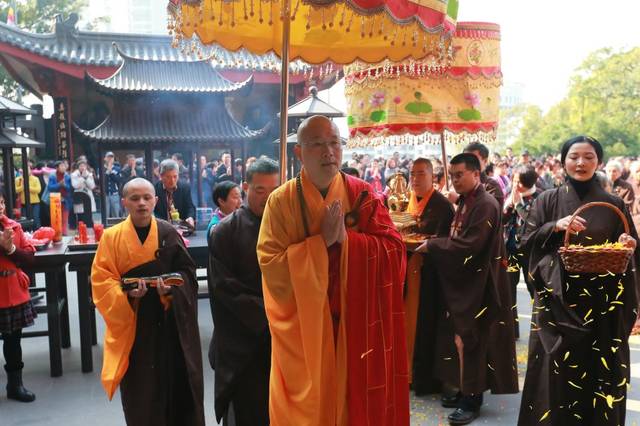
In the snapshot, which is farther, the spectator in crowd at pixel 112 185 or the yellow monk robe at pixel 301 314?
the spectator in crowd at pixel 112 185

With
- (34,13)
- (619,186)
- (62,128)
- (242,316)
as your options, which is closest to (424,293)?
(242,316)

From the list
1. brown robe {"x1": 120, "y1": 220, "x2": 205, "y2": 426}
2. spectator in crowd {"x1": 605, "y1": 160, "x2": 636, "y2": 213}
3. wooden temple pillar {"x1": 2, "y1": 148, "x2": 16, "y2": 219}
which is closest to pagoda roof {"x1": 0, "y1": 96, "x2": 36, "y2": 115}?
wooden temple pillar {"x1": 2, "y1": 148, "x2": 16, "y2": 219}

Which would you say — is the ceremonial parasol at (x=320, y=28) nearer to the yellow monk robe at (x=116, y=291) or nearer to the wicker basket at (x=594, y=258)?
the yellow monk robe at (x=116, y=291)

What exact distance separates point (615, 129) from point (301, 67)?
798 inches

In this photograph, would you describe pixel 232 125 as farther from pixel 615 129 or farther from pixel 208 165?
pixel 615 129

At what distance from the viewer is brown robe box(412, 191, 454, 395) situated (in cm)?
450

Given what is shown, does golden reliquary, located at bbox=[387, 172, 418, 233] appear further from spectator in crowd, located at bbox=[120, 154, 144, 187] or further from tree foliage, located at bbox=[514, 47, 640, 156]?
tree foliage, located at bbox=[514, 47, 640, 156]

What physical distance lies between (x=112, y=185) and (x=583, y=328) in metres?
12.3

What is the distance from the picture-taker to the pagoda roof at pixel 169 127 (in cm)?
1101

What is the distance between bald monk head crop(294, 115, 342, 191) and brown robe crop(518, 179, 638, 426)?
1.45 meters

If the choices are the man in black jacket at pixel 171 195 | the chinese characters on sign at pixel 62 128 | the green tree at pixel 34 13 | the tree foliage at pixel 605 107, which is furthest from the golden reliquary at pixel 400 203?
the tree foliage at pixel 605 107

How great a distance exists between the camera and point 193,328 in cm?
350

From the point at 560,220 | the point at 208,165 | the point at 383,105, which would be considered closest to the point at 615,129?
the point at 208,165

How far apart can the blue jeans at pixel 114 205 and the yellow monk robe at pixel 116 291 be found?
11227 mm
